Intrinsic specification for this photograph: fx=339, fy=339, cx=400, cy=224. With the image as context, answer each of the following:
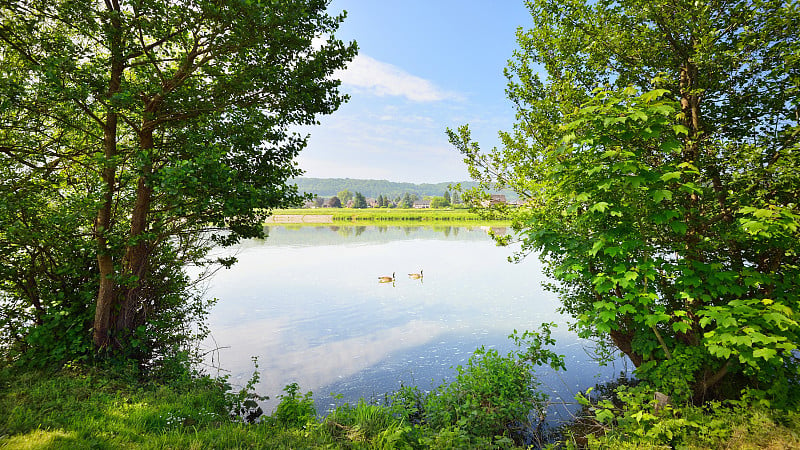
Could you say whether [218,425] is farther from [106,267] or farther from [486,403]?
[486,403]

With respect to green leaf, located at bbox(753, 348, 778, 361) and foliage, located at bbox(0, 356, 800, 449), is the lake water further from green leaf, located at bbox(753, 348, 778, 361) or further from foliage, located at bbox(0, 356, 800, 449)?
green leaf, located at bbox(753, 348, 778, 361)

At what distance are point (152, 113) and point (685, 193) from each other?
9643 millimetres

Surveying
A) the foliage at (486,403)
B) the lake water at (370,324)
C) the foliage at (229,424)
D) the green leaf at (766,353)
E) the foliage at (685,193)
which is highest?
the foliage at (685,193)

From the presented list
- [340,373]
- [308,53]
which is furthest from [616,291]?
[308,53]

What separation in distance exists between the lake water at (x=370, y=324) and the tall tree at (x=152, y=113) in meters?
2.61

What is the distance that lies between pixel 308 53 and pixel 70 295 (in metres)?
6.92

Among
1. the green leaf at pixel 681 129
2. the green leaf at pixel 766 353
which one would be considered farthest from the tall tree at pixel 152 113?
the green leaf at pixel 766 353

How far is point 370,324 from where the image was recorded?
1318cm

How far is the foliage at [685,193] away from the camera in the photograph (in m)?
4.31

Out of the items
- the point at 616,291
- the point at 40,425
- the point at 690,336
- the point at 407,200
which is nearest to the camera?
the point at 40,425

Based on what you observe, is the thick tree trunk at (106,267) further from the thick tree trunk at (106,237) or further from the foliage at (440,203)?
the foliage at (440,203)

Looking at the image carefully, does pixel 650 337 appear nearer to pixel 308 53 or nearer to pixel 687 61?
pixel 687 61

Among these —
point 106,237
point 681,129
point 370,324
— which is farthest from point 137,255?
point 681,129

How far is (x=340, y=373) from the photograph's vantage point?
9.00 m
